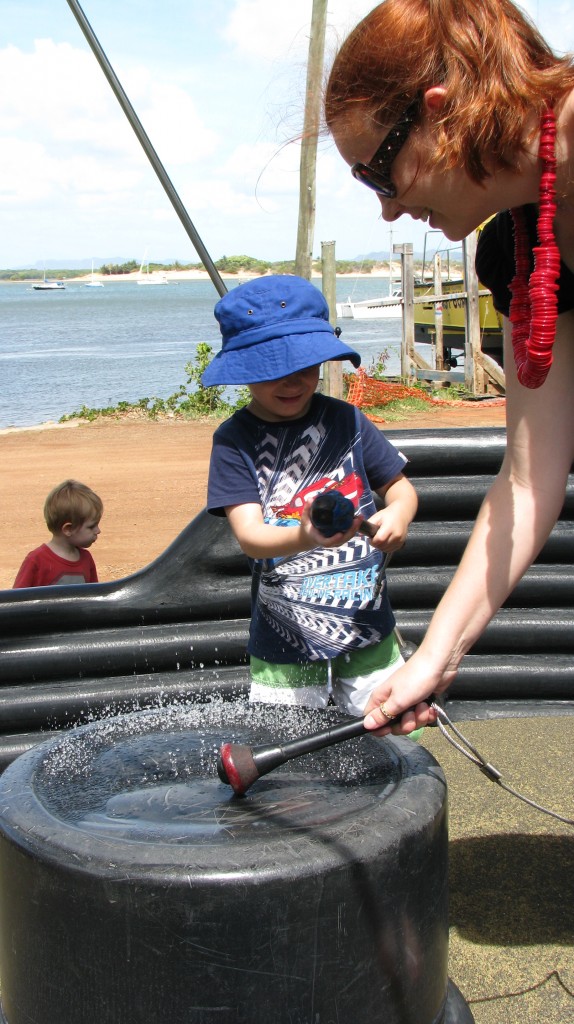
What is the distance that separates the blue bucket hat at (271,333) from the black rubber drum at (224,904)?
981 millimetres

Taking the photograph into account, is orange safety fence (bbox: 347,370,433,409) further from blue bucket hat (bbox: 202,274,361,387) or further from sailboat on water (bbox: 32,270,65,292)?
sailboat on water (bbox: 32,270,65,292)

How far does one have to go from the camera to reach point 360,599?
243 centimetres

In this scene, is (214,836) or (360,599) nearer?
(214,836)

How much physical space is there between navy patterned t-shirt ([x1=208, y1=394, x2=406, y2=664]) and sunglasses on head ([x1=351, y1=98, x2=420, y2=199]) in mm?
798

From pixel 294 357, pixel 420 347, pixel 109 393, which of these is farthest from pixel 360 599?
pixel 420 347

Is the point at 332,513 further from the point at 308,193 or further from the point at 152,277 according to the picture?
the point at 152,277

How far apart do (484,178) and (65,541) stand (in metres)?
3.12

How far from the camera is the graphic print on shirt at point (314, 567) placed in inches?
94.5

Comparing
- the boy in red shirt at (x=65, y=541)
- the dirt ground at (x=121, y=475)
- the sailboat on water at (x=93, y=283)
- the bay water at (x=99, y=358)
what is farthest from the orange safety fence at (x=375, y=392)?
the sailboat on water at (x=93, y=283)

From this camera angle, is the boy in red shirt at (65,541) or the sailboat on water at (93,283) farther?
the sailboat on water at (93,283)

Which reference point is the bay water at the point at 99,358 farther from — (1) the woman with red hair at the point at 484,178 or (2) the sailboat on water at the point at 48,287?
(2) the sailboat on water at the point at 48,287

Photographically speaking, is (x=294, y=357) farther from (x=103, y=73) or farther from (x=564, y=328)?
(x=103, y=73)

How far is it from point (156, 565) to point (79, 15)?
191 cm

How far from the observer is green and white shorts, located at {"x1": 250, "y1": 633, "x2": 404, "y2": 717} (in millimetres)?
2451
